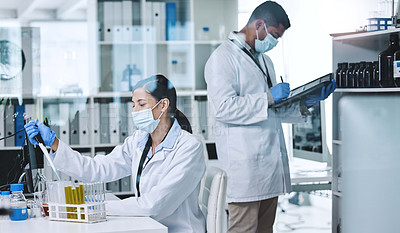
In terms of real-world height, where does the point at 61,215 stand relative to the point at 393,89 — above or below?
below

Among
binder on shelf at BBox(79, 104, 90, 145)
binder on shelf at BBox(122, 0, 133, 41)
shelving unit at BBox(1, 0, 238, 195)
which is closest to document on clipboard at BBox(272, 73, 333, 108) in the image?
shelving unit at BBox(1, 0, 238, 195)

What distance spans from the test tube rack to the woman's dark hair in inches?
30.3

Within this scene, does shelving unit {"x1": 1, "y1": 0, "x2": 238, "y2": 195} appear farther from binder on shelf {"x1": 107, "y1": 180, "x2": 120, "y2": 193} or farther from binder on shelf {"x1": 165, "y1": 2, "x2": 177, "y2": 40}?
binder on shelf {"x1": 107, "y1": 180, "x2": 120, "y2": 193}

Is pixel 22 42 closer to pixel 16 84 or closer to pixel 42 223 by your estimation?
pixel 16 84

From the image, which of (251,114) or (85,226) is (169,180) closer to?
(85,226)

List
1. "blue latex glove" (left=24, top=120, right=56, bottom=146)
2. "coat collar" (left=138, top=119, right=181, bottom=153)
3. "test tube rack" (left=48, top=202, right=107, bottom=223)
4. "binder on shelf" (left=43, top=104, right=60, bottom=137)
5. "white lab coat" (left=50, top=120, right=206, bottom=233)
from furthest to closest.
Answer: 1. "binder on shelf" (left=43, top=104, right=60, bottom=137)
2. "blue latex glove" (left=24, top=120, right=56, bottom=146)
3. "coat collar" (left=138, top=119, right=181, bottom=153)
4. "white lab coat" (left=50, top=120, right=206, bottom=233)
5. "test tube rack" (left=48, top=202, right=107, bottom=223)

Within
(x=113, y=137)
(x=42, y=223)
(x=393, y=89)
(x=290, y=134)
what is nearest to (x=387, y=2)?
(x=393, y=89)

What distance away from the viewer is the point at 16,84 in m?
3.16

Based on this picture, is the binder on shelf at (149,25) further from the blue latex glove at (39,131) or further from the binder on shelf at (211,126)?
the blue latex glove at (39,131)

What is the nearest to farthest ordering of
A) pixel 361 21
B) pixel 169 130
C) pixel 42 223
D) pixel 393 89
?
pixel 42 223
pixel 169 130
pixel 393 89
pixel 361 21

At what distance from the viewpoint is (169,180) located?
248 centimetres

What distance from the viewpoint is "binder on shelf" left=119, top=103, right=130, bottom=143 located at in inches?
125

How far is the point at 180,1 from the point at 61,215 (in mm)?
1541

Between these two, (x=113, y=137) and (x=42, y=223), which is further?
(x=113, y=137)
